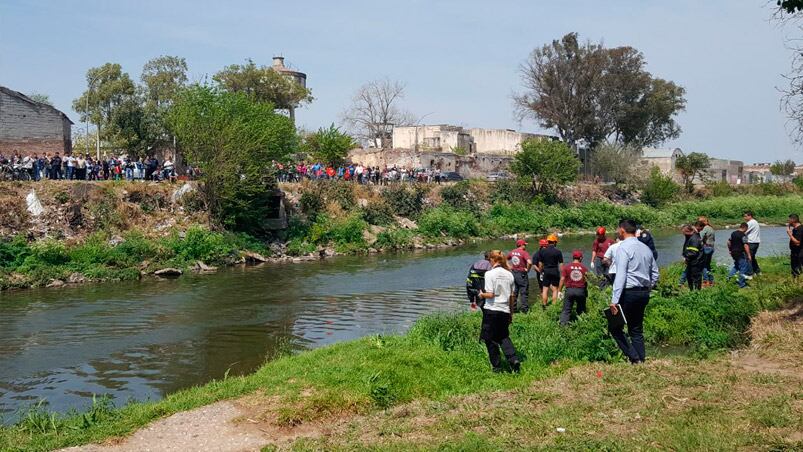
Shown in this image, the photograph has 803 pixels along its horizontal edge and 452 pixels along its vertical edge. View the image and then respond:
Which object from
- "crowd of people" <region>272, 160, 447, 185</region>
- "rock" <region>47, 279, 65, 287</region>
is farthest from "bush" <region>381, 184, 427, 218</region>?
"rock" <region>47, 279, 65, 287</region>

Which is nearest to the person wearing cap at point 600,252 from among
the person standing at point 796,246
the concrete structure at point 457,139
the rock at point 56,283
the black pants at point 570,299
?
the black pants at point 570,299

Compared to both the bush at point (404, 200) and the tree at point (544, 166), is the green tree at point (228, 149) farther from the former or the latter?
the tree at point (544, 166)

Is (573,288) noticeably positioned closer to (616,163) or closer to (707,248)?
(707,248)

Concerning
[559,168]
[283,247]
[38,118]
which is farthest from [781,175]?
[38,118]

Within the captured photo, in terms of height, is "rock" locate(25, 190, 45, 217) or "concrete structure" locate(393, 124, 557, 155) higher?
"concrete structure" locate(393, 124, 557, 155)

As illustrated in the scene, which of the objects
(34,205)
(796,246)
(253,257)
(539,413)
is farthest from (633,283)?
(34,205)

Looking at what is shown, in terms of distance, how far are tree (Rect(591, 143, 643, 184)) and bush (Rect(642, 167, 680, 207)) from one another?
3205 mm

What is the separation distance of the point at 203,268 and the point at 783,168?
3893 inches

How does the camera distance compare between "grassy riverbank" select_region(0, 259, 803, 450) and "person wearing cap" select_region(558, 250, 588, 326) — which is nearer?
"grassy riverbank" select_region(0, 259, 803, 450)

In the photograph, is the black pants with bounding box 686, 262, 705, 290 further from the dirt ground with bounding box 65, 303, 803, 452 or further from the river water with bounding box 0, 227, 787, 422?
the dirt ground with bounding box 65, 303, 803, 452

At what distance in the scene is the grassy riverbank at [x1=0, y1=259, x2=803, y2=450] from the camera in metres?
7.34

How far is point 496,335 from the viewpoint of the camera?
33.5ft

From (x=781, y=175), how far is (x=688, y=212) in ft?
172

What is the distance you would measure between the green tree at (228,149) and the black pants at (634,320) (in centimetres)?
2702
